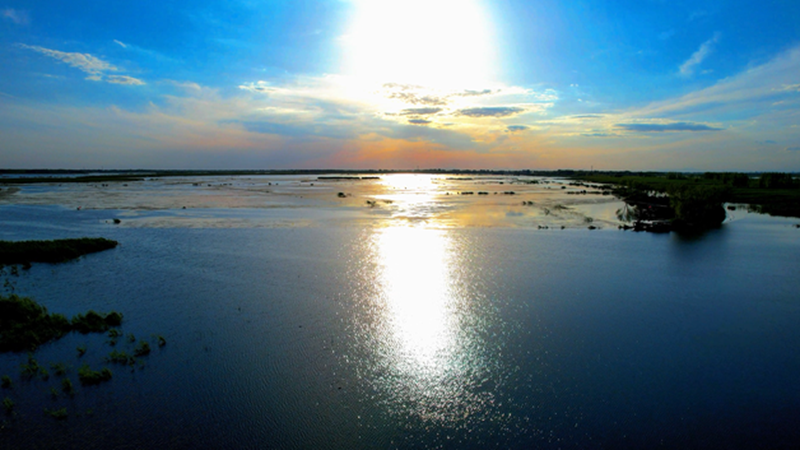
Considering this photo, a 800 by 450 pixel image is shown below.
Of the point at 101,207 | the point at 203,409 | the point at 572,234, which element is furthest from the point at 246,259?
the point at 101,207

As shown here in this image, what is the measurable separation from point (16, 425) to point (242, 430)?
4.12 meters

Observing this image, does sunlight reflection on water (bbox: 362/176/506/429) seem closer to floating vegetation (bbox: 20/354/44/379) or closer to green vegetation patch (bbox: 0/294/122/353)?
floating vegetation (bbox: 20/354/44/379)

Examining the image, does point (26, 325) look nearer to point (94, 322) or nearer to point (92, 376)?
point (94, 322)

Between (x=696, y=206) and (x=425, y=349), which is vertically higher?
(x=696, y=206)

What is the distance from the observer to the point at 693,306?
1536cm

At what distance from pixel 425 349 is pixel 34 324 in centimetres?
1104

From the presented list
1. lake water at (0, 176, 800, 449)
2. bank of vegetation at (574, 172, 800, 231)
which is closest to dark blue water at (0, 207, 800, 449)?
lake water at (0, 176, 800, 449)

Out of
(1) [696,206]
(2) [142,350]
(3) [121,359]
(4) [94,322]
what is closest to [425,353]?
(2) [142,350]

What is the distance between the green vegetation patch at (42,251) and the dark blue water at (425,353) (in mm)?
1213

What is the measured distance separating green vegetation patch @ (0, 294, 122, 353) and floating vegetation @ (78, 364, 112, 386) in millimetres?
2584

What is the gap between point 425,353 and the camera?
11.4 m

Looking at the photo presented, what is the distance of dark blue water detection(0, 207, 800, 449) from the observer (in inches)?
321

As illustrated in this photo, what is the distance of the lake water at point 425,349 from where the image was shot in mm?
8195

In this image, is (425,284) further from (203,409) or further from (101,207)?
(101,207)
